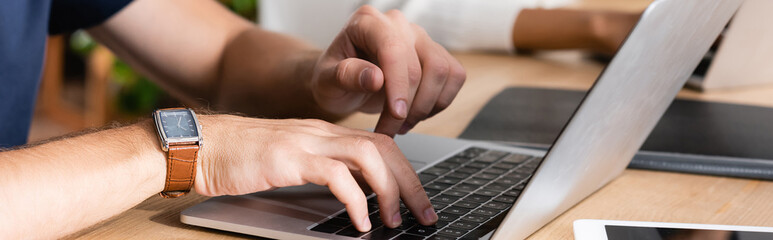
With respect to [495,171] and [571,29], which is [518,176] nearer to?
[495,171]

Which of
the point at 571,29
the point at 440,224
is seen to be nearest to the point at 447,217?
the point at 440,224

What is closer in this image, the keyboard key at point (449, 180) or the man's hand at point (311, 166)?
the man's hand at point (311, 166)

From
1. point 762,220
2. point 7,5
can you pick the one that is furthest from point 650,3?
point 7,5

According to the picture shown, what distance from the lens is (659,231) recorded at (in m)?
0.54

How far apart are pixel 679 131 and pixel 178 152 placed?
55cm

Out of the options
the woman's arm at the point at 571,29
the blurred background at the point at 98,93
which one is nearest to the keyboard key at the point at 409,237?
the woman's arm at the point at 571,29

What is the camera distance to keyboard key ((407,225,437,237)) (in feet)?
1.78

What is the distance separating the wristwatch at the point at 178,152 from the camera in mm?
591

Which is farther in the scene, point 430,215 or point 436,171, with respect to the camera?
point 436,171

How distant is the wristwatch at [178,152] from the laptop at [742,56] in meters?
0.76

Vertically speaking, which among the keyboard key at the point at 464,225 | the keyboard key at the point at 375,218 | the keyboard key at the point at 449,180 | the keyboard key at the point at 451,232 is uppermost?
the keyboard key at the point at 449,180

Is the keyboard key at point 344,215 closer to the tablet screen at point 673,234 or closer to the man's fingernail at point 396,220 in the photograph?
the man's fingernail at point 396,220

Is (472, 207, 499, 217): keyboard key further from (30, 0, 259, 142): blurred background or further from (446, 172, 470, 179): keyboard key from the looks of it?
(30, 0, 259, 142): blurred background

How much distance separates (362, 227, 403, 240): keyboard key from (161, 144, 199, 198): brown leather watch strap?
0.15 meters
